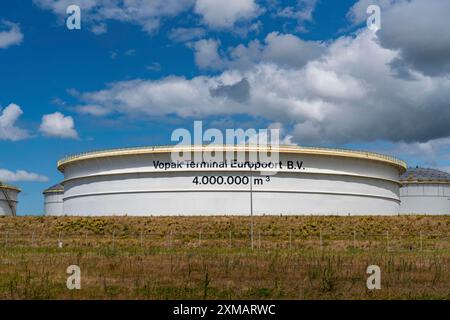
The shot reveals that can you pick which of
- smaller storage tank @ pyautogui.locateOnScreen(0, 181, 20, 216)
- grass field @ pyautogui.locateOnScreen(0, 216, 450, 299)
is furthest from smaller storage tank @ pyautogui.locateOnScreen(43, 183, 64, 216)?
grass field @ pyautogui.locateOnScreen(0, 216, 450, 299)

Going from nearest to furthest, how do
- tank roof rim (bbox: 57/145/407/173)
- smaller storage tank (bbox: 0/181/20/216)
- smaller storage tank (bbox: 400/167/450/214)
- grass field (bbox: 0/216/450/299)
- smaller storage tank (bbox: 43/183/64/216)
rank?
grass field (bbox: 0/216/450/299), tank roof rim (bbox: 57/145/407/173), smaller storage tank (bbox: 400/167/450/214), smaller storage tank (bbox: 0/181/20/216), smaller storage tank (bbox: 43/183/64/216)

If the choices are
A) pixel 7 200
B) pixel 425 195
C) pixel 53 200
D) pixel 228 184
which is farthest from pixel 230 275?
pixel 53 200

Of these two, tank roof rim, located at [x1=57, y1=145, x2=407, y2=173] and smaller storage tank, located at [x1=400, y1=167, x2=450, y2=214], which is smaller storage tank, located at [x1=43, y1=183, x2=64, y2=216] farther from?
smaller storage tank, located at [x1=400, y1=167, x2=450, y2=214]

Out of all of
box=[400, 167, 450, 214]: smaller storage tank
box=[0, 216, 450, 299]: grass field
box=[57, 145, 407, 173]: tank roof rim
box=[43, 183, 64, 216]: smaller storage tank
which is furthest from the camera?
box=[43, 183, 64, 216]: smaller storage tank

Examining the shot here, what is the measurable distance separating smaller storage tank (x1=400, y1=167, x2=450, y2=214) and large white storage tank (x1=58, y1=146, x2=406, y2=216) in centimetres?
Result: 1803

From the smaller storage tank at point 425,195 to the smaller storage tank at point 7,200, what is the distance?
51.9 m

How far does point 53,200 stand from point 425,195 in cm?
5483

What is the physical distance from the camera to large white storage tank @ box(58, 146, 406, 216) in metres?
49.0

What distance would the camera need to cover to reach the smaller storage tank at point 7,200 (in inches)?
2990

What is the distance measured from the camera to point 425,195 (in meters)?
70.9

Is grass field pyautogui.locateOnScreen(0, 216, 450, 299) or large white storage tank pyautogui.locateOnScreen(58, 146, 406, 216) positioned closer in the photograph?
grass field pyautogui.locateOnScreen(0, 216, 450, 299)

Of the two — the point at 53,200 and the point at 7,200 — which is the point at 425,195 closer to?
the point at 53,200
